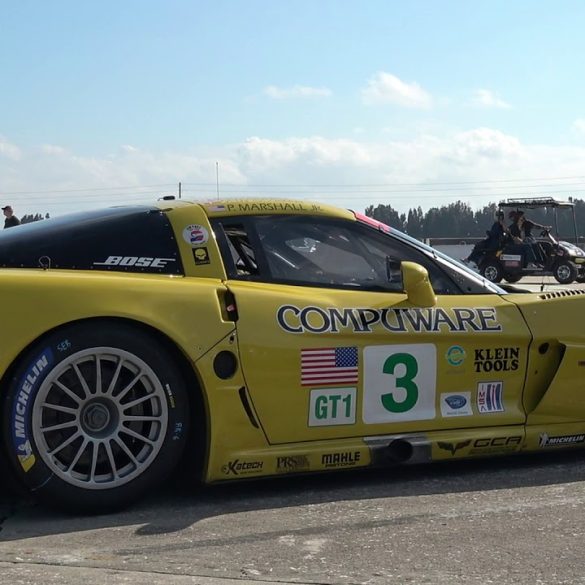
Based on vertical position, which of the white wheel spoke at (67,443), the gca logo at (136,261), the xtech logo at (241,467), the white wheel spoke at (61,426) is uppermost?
the gca logo at (136,261)

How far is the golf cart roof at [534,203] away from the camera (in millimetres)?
21595

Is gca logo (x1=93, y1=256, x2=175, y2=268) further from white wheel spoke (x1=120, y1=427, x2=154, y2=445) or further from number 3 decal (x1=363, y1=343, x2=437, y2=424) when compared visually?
number 3 decal (x1=363, y1=343, x2=437, y2=424)

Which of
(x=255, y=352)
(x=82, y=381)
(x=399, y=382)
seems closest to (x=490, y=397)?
(x=399, y=382)

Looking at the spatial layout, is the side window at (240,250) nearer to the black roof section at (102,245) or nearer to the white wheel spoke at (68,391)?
the black roof section at (102,245)

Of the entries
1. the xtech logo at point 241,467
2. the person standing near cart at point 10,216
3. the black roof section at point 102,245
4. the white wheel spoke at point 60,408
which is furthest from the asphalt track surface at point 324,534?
the person standing near cart at point 10,216

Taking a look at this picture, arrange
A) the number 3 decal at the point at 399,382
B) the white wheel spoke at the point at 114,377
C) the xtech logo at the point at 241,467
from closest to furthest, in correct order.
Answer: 1. the white wheel spoke at the point at 114,377
2. the xtech logo at the point at 241,467
3. the number 3 decal at the point at 399,382

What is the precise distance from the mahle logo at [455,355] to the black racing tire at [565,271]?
16374 millimetres

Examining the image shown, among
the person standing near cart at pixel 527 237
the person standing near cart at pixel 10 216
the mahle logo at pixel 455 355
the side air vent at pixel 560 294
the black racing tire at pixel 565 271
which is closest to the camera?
the mahle logo at pixel 455 355

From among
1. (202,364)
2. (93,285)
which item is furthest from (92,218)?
(202,364)

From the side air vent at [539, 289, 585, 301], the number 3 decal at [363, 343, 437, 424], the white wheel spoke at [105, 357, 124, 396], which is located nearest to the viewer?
the white wheel spoke at [105, 357, 124, 396]

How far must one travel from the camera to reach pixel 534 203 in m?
21.7

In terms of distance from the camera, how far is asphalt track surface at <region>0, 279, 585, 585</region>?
288 centimetres

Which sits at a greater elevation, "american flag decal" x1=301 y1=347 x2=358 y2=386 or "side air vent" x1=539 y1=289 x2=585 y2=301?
"side air vent" x1=539 y1=289 x2=585 y2=301

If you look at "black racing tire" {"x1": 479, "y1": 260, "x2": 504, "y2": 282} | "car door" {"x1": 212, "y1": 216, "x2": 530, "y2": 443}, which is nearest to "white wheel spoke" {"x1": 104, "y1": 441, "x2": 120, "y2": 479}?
"car door" {"x1": 212, "y1": 216, "x2": 530, "y2": 443}
